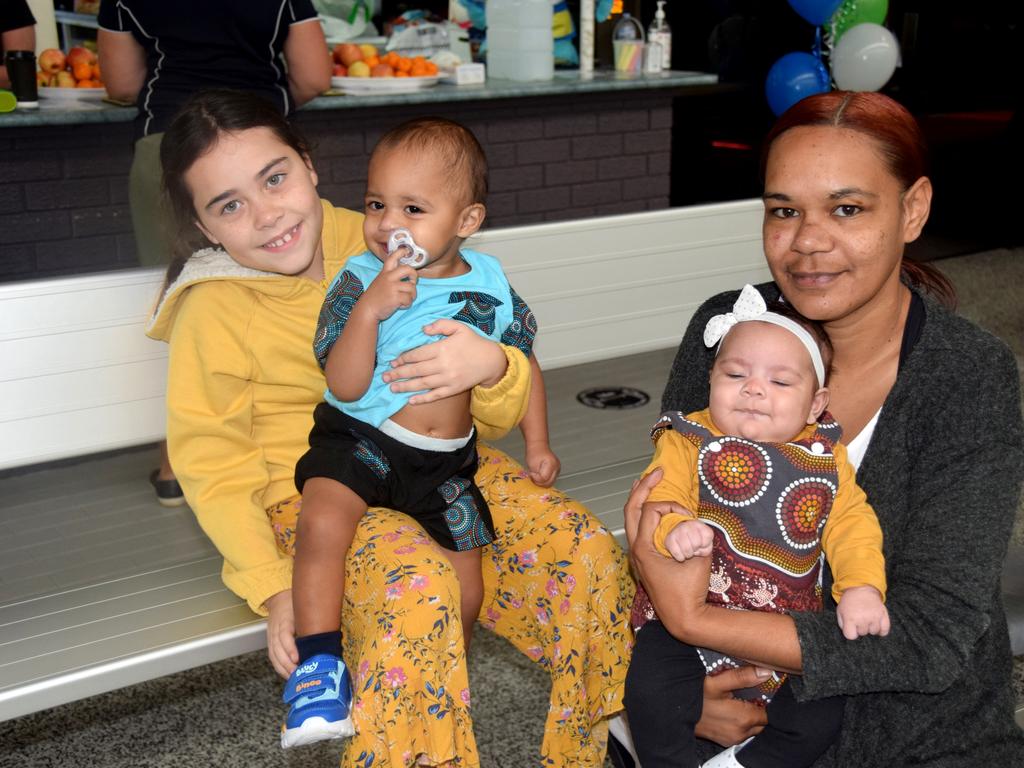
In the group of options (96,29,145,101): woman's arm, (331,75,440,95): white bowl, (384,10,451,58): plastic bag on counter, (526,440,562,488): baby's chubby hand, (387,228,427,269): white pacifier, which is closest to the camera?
(387,228,427,269): white pacifier

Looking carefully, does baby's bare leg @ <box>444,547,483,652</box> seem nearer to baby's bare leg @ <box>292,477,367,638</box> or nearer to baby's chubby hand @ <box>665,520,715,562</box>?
baby's bare leg @ <box>292,477,367,638</box>

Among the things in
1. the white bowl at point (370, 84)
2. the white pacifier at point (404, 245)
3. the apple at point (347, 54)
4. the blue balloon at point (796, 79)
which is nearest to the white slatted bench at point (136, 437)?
the white pacifier at point (404, 245)

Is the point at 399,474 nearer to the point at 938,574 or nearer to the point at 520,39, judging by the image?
the point at 938,574

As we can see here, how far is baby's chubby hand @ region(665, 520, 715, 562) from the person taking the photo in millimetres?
1595

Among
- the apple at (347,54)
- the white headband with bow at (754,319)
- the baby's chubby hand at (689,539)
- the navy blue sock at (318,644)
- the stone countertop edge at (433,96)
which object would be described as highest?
the apple at (347,54)

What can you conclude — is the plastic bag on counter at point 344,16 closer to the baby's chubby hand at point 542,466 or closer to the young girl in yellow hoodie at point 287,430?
the young girl in yellow hoodie at point 287,430

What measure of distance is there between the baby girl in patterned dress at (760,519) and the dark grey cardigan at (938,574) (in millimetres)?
53

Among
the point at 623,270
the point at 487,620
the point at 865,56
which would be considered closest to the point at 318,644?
the point at 487,620

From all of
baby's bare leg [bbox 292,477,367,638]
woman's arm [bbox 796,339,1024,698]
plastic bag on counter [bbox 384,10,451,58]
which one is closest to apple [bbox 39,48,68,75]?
plastic bag on counter [bbox 384,10,451,58]

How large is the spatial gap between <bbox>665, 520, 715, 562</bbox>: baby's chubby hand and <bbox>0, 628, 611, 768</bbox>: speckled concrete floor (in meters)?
1.20

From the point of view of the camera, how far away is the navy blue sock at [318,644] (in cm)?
176

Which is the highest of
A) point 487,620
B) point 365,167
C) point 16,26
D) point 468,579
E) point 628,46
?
point 16,26

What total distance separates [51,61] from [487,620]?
3.16 meters

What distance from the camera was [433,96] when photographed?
15.4ft
